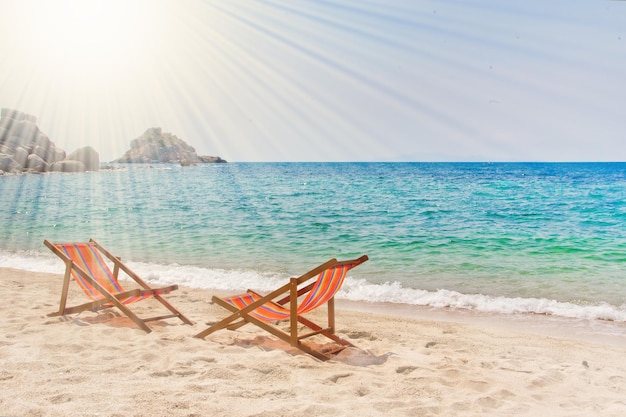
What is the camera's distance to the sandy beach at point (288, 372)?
127 inches

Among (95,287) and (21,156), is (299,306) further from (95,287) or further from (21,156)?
(21,156)

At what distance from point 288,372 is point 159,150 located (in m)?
150

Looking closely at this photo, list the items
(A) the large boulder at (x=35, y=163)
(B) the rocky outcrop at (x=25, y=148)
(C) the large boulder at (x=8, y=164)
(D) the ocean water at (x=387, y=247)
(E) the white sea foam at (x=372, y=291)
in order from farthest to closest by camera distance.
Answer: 1. (A) the large boulder at (x=35, y=163)
2. (B) the rocky outcrop at (x=25, y=148)
3. (C) the large boulder at (x=8, y=164)
4. (D) the ocean water at (x=387, y=247)
5. (E) the white sea foam at (x=372, y=291)

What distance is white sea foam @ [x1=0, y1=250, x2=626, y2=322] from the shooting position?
7035mm

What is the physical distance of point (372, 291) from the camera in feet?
26.8

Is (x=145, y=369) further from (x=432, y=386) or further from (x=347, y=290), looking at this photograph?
(x=347, y=290)

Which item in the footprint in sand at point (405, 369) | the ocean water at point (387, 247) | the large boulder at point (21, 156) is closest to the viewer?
the footprint in sand at point (405, 369)

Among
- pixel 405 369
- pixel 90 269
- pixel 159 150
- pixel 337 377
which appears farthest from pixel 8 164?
pixel 159 150

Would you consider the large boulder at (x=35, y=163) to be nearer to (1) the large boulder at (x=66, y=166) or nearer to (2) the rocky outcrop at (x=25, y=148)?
(2) the rocky outcrop at (x=25, y=148)

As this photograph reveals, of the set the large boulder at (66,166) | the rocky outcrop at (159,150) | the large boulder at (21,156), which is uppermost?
the rocky outcrop at (159,150)

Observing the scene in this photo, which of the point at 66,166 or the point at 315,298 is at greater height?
the point at 315,298

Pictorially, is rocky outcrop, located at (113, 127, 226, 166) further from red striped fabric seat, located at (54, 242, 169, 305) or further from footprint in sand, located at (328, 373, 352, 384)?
footprint in sand, located at (328, 373, 352, 384)

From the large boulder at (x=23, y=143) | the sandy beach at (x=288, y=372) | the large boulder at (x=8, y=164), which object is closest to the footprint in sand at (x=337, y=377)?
the sandy beach at (x=288, y=372)

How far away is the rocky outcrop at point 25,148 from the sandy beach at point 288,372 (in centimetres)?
6035
